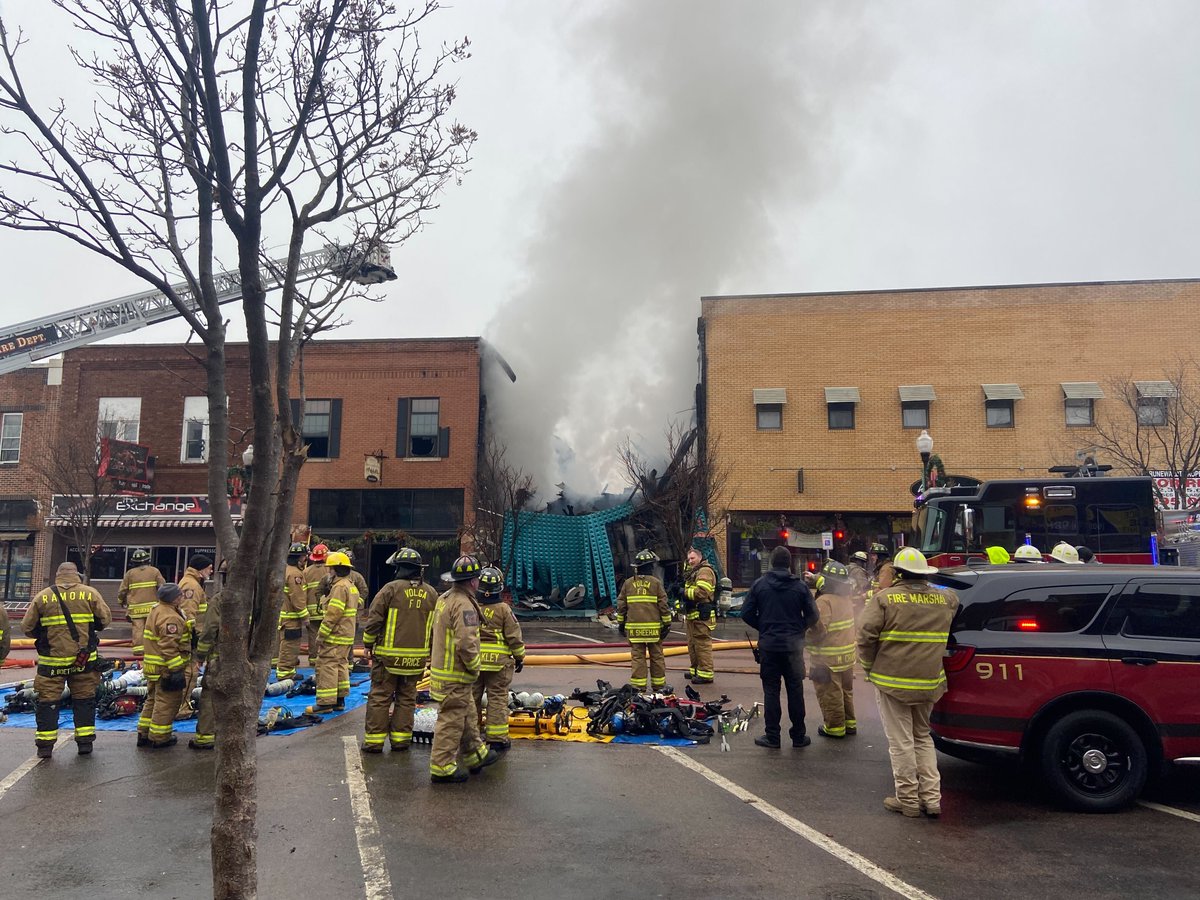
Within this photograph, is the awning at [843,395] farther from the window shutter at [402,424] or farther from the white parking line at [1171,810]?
the white parking line at [1171,810]

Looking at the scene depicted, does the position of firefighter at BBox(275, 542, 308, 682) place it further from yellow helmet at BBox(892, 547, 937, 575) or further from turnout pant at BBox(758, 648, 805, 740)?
yellow helmet at BBox(892, 547, 937, 575)

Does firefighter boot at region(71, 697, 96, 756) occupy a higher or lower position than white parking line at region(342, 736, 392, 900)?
higher

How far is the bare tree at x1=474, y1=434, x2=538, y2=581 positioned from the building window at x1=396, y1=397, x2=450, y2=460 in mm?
1851

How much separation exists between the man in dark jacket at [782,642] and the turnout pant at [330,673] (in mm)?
4387

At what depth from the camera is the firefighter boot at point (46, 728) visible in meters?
6.68

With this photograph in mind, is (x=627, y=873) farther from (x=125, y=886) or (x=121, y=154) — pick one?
(x=121, y=154)

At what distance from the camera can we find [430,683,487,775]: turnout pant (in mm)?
5918

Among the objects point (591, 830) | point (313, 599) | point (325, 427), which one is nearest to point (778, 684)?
point (591, 830)

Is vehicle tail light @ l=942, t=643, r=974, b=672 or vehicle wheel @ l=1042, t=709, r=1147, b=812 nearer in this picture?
vehicle wheel @ l=1042, t=709, r=1147, b=812

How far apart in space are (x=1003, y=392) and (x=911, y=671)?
19.1 metres

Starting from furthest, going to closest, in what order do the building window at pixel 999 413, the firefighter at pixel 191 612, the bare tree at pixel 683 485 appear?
the building window at pixel 999 413
the bare tree at pixel 683 485
the firefighter at pixel 191 612

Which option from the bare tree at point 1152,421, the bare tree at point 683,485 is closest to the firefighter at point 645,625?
the bare tree at point 683,485

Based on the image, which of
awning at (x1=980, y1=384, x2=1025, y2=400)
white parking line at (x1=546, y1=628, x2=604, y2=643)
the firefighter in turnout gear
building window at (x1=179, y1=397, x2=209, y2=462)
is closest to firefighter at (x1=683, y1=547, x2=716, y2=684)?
the firefighter in turnout gear

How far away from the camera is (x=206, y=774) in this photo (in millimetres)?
6195
